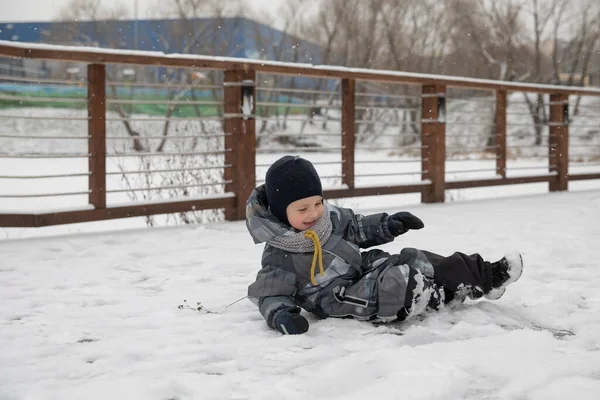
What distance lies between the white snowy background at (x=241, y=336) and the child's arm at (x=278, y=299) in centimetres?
5

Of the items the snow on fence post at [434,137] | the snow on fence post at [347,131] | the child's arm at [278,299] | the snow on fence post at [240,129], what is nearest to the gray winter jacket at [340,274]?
the child's arm at [278,299]

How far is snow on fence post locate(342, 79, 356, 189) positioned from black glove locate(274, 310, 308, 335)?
3.97 meters

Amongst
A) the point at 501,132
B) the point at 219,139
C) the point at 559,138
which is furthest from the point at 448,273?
the point at 559,138

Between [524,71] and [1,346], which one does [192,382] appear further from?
[524,71]

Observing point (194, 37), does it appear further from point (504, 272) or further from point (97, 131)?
point (504, 272)

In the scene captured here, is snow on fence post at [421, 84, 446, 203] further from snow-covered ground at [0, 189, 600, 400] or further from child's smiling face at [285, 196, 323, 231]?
child's smiling face at [285, 196, 323, 231]

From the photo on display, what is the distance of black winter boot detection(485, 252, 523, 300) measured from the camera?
8.97ft

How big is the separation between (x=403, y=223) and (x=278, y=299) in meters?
0.54

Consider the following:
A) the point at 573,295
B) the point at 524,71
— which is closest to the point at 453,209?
the point at 573,295

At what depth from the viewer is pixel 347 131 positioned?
6.48 meters

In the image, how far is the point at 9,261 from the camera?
406cm

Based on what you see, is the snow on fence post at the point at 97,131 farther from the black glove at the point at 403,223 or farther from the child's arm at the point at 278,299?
the black glove at the point at 403,223

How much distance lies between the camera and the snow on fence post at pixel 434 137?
7.12 metres

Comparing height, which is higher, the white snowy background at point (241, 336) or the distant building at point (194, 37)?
the distant building at point (194, 37)
